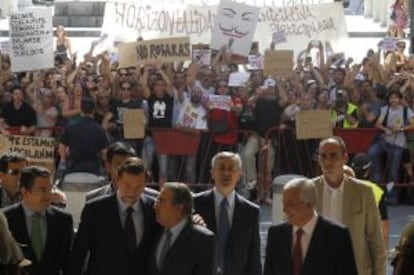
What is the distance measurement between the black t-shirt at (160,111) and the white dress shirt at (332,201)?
31.0 feet

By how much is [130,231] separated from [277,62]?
A: 1089cm

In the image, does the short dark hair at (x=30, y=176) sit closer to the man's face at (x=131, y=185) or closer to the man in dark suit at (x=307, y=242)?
the man's face at (x=131, y=185)

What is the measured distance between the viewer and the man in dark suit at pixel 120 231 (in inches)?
366

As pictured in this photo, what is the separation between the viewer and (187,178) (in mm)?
19719

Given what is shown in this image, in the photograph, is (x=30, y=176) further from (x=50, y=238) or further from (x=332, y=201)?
(x=332, y=201)

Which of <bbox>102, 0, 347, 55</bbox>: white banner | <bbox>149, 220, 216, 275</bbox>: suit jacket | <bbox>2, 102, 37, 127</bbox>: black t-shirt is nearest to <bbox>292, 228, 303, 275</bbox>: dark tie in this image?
<bbox>149, 220, 216, 275</bbox>: suit jacket

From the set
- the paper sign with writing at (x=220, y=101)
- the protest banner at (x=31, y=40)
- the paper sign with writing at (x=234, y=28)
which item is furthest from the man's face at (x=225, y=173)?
the paper sign with writing at (x=234, y=28)

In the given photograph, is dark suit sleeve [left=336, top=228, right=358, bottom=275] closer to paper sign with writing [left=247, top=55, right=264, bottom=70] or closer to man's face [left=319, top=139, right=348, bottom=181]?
man's face [left=319, top=139, right=348, bottom=181]

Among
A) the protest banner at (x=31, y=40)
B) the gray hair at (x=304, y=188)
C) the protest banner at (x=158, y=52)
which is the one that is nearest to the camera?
the gray hair at (x=304, y=188)

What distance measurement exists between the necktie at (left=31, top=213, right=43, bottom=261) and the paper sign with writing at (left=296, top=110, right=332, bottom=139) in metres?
9.57

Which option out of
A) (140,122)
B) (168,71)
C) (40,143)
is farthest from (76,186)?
(168,71)

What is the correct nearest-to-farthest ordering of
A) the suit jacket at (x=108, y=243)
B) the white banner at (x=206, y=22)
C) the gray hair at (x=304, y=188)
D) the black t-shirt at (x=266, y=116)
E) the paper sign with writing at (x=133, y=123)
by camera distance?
the gray hair at (x=304, y=188) → the suit jacket at (x=108, y=243) → the paper sign with writing at (x=133, y=123) → the black t-shirt at (x=266, y=116) → the white banner at (x=206, y=22)

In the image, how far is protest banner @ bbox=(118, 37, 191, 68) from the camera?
68.4ft

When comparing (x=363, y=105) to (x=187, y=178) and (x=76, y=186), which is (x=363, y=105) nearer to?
(x=187, y=178)
